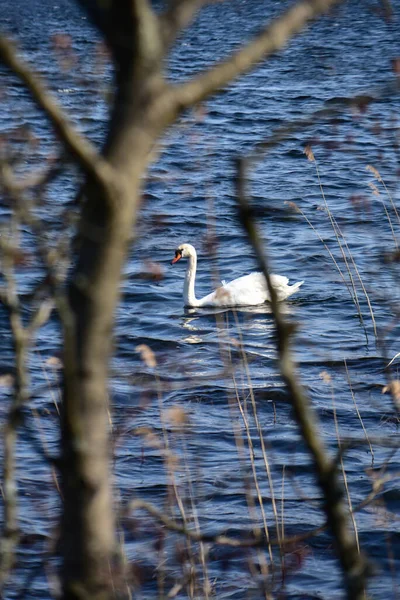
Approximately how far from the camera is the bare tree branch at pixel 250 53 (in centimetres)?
147

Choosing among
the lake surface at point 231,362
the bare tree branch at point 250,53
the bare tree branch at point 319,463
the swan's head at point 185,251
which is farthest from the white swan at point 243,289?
the bare tree branch at point 250,53

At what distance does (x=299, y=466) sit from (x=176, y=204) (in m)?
7.32

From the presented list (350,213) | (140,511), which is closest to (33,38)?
(350,213)

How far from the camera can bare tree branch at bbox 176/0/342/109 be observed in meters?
1.47

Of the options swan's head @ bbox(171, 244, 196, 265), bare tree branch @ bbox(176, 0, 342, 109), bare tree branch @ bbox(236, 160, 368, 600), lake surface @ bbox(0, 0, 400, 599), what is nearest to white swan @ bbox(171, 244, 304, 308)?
swan's head @ bbox(171, 244, 196, 265)

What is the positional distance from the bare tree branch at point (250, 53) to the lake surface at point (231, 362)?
0.25 m

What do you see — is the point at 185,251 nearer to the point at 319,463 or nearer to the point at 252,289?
the point at 252,289

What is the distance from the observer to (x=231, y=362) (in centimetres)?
589

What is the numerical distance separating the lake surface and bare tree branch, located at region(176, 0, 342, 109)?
25cm

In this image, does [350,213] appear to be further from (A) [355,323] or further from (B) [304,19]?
(B) [304,19]

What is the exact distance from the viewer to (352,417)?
6.32 meters

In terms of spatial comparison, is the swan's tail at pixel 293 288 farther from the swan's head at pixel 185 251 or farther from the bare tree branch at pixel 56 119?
the bare tree branch at pixel 56 119

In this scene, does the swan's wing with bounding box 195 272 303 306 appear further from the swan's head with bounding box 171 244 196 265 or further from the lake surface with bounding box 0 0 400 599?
the swan's head with bounding box 171 244 196 265

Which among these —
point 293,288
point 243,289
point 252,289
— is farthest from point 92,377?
point 293,288
